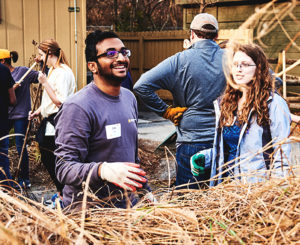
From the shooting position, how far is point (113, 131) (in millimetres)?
2484

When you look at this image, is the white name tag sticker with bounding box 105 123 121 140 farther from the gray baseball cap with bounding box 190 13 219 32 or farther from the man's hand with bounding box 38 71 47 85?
the man's hand with bounding box 38 71 47 85

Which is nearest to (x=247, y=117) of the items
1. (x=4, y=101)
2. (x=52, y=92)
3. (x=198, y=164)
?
(x=198, y=164)

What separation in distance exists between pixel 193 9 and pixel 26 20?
4.32 metres

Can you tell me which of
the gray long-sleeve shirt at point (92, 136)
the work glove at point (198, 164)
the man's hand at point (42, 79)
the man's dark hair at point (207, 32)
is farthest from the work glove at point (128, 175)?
the man's hand at point (42, 79)

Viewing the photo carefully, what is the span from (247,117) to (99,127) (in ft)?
Answer: 3.35

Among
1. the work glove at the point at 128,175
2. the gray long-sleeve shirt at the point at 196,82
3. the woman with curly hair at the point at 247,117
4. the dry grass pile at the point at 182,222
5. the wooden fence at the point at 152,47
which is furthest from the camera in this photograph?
the wooden fence at the point at 152,47

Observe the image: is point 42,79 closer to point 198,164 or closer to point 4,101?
point 4,101

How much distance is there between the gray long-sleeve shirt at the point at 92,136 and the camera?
7.49ft

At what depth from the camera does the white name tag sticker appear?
2462 mm

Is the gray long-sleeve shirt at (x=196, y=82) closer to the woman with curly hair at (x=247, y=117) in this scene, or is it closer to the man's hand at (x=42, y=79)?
the woman with curly hair at (x=247, y=117)

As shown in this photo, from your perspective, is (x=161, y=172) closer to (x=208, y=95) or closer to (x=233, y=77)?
(x=208, y=95)

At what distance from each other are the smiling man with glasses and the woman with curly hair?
0.64 metres

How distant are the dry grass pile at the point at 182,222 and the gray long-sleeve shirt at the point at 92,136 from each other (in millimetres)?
972

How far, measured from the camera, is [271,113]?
278 centimetres
